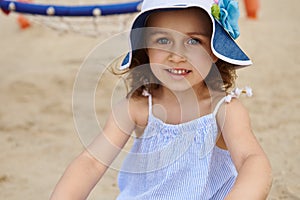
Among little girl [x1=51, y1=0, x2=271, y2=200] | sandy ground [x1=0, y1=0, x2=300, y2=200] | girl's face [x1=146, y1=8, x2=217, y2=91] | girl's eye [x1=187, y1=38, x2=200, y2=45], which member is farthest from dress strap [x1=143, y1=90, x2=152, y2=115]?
sandy ground [x1=0, y1=0, x2=300, y2=200]

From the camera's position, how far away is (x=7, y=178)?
2381 mm

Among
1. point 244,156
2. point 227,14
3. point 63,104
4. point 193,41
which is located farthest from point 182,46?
point 63,104

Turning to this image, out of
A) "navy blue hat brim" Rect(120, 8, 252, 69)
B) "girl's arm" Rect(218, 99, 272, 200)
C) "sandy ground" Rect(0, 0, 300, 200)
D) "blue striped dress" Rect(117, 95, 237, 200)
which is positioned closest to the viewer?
"girl's arm" Rect(218, 99, 272, 200)

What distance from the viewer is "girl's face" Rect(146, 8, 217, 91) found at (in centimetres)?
155

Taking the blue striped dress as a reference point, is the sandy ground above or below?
below

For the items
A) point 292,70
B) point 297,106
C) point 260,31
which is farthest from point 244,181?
point 260,31

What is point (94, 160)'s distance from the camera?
163 centimetres

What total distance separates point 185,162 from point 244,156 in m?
0.22

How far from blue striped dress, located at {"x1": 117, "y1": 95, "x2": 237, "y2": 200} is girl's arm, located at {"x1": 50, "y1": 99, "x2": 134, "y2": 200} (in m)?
0.08

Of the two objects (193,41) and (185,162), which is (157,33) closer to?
(193,41)

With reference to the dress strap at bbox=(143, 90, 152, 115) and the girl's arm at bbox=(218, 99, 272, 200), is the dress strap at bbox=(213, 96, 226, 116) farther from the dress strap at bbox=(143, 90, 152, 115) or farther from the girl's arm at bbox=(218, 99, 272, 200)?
the dress strap at bbox=(143, 90, 152, 115)

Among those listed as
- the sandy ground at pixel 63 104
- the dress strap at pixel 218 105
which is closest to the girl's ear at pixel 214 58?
the dress strap at pixel 218 105

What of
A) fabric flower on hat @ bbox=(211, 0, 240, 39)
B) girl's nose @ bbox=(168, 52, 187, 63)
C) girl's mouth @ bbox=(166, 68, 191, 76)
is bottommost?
girl's mouth @ bbox=(166, 68, 191, 76)

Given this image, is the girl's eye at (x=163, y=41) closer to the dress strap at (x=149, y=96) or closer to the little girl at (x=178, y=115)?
the little girl at (x=178, y=115)
